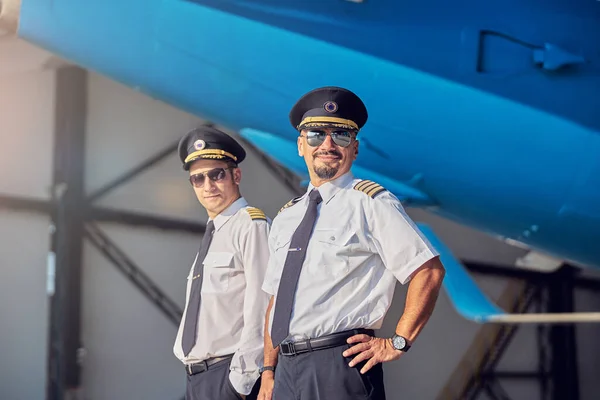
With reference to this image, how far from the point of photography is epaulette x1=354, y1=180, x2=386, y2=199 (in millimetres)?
2053

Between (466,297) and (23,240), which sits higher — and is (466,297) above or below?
above

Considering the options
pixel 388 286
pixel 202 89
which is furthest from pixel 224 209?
pixel 202 89

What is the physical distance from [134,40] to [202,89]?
1.27ft

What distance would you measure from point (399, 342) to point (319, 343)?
9.1 inches

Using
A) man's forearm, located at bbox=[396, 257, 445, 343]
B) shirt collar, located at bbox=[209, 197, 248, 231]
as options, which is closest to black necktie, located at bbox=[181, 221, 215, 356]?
shirt collar, located at bbox=[209, 197, 248, 231]

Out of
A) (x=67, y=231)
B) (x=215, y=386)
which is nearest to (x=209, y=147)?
(x=215, y=386)

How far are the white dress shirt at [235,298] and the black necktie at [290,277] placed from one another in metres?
0.37

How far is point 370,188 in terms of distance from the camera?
81.7 inches

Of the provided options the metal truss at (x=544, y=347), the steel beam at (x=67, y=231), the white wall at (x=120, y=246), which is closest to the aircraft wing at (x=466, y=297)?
the white wall at (x=120, y=246)

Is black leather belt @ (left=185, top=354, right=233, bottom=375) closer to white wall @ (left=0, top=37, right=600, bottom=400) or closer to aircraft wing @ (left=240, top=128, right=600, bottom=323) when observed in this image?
aircraft wing @ (left=240, top=128, right=600, bottom=323)

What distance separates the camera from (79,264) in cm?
670

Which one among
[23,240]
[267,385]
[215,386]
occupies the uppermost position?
[267,385]

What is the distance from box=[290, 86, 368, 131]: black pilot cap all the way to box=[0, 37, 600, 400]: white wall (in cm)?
466

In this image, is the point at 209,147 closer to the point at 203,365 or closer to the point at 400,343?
the point at 203,365
